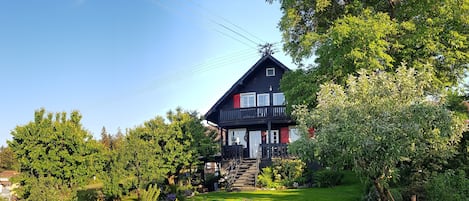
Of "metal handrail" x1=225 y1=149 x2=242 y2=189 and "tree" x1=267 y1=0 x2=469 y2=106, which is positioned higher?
"tree" x1=267 y1=0 x2=469 y2=106

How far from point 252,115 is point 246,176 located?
598 centimetres

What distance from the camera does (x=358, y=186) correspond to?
63.3 feet

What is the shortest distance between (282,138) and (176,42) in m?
12.6

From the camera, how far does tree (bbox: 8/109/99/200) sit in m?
16.0

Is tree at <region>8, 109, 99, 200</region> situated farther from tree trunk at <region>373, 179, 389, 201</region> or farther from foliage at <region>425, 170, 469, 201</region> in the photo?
foliage at <region>425, 170, 469, 201</region>

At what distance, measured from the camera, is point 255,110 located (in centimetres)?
2875

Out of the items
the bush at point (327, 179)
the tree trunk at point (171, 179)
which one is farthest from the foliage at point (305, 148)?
the tree trunk at point (171, 179)

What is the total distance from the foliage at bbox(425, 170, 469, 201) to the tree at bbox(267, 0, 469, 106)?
11.5ft

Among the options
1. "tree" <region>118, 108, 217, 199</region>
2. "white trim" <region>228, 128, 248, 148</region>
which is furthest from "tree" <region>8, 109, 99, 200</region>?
"white trim" <region>228, 128, 248, 148</region>

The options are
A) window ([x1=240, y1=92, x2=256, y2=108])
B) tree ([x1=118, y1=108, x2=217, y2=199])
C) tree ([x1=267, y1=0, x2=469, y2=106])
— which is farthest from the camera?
window ([x1=240, y1=92, x2=256, y2=108])

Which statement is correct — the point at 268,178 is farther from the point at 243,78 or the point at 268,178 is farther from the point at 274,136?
the point at 243,78

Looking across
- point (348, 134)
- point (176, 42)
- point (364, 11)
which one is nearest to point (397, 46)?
point (364, 11)

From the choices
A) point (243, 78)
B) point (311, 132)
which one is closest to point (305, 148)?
point (311, 132)

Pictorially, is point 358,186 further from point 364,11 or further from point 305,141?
point 305,141
